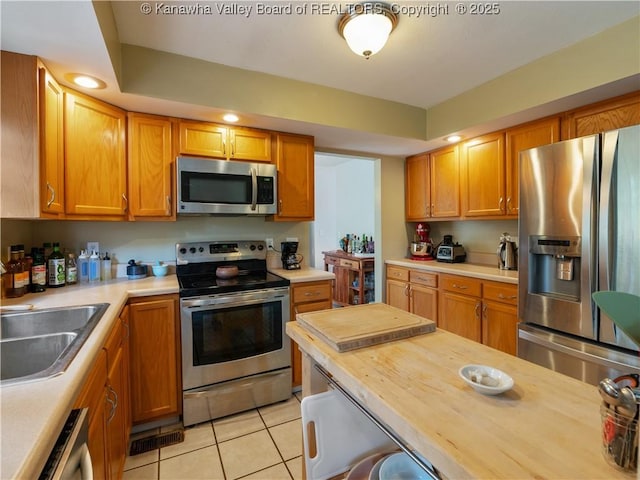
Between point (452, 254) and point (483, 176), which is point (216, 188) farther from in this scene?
point (452, 254)

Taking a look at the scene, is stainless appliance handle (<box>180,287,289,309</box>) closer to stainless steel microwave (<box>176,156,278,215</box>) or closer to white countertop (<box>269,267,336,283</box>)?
white countertop (<box>269,267,336,283</box>)

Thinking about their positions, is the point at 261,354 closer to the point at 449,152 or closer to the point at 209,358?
the point at 209,358

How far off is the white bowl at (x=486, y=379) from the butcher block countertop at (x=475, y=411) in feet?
0.07

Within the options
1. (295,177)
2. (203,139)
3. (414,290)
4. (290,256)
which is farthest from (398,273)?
(203,139)

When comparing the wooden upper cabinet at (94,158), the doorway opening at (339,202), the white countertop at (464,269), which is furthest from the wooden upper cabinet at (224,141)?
the doorway opening at (339,202)

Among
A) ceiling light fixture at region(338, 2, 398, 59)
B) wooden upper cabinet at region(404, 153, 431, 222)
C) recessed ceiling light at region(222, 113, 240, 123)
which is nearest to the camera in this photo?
ceiling light fixture at region(338, 2, 398, 59)

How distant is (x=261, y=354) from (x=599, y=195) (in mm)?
2257

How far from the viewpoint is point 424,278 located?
3064 mm

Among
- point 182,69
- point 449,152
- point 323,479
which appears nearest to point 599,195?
point 449,152

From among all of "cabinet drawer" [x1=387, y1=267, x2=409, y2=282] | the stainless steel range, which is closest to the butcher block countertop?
the stainless steel range

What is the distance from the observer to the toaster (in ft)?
10.6

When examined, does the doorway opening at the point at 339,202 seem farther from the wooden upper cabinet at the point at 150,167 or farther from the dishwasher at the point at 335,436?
the dishwasher at the point at 335,436

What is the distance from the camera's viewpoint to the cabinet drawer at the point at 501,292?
7.61 feet

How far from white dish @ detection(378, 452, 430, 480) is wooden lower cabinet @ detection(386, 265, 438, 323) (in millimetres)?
2108
